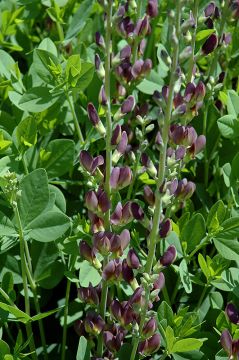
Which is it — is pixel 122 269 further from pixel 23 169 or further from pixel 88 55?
pixel 88 55

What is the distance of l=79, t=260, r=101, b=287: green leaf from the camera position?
1.76 m

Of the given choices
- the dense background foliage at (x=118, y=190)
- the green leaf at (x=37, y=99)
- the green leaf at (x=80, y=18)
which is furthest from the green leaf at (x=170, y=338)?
the green leaf at (x=80, y=18)

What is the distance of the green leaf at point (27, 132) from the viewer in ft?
6.26

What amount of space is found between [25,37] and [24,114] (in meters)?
0.57

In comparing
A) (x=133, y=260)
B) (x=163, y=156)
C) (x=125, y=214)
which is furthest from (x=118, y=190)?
(x=163, y=156)

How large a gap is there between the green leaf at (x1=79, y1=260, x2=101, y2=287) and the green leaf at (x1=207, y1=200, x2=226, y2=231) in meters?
0.32

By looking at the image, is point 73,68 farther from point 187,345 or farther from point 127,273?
point 187,345

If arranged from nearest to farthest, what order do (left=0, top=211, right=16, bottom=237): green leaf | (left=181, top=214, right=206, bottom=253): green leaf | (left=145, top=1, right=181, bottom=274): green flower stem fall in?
(left=145, top=1, right=181, bottom=274): green flower stem, (left=0, top=211, right=16, bottom=237): green leaf, (left=181, top=214, right=206, bottom=253): green leaf

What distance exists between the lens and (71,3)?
252cm

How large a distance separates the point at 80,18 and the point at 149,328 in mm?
1177

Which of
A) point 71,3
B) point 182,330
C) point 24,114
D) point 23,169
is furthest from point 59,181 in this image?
point 71,3

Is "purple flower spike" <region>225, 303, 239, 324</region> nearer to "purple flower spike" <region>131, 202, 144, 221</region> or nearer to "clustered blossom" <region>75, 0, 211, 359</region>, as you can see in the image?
"clustered blossom" <region>75, 0, 211, 359</region>

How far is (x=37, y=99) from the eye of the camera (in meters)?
2.01

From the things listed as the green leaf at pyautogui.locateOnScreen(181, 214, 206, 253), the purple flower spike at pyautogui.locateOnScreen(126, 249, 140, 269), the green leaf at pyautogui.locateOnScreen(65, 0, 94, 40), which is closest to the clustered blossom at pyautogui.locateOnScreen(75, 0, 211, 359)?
the purple flower spike at pyautogui.locateOnScreen(126, 249, 140, 269)
